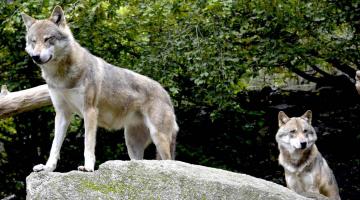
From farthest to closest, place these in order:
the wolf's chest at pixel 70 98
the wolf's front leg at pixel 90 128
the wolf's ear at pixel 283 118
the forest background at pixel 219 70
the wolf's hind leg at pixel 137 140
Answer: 1. the forest background at pixel 219 70
2. the wolf's ear at pixel 283 118
3. the wolf's hind leg at pixel 137 140
4. the wolf's chest at pixel 70 98
5. the wolf's front leg at pixel 90 128

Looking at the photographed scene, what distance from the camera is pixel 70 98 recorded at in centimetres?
654

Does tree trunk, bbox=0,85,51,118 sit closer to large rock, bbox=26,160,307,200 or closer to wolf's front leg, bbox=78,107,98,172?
wolf's front leg, bbox=78,107,98,172

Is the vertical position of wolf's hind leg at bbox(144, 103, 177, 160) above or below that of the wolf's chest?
below

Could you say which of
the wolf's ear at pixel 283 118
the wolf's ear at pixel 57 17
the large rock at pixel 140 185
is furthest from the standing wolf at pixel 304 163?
the wolf's ear at pixel 57 17

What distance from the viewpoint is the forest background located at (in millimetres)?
10055

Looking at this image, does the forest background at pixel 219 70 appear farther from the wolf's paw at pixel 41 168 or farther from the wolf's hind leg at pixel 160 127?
the wolf's paw at pixel 41 168

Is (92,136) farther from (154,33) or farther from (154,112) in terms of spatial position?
(154,33)

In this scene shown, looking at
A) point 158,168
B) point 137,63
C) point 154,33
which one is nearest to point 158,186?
point 158,168

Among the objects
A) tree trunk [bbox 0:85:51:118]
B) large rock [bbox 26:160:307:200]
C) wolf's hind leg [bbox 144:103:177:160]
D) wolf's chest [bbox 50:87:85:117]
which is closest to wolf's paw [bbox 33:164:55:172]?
large rock [bbox 26:160:307:200]

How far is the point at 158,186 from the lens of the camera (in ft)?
18.3

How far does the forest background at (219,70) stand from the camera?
10.1m

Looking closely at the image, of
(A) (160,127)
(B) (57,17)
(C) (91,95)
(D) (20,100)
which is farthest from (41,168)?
(D) (20,100)

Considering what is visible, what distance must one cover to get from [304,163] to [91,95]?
4.05m

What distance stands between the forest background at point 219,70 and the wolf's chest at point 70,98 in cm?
209
